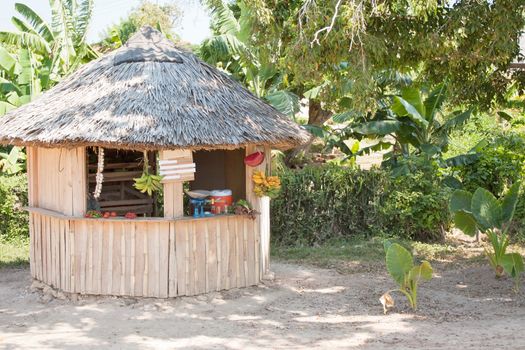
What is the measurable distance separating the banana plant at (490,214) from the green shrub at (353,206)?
10.3 feet

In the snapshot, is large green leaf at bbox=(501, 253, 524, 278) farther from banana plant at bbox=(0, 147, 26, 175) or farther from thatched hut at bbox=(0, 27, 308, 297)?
banana plant at bbox=(0, 147, 26, 175)

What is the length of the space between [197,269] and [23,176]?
6.34 metres

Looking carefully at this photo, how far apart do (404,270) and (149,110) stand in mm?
3749

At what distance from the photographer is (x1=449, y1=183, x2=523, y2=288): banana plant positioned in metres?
9.84

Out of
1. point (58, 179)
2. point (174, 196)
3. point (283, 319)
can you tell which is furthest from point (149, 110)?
point (283, 319)

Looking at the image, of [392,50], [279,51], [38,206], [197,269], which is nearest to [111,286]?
[197,269]

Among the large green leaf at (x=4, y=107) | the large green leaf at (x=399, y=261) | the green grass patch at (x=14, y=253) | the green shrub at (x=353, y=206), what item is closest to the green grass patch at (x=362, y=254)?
the green shrub at (x=353, y=206)

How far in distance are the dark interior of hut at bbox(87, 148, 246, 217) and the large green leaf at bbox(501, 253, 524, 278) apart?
4.02 metres

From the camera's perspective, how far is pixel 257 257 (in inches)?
412

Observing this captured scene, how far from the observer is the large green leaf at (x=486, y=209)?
1007cm

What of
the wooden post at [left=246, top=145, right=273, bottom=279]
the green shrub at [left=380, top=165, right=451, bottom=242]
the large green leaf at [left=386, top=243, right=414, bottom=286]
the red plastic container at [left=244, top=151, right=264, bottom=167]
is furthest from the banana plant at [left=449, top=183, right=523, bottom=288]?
the green shrub at [left=380, top=165, right=451, bottom=242]

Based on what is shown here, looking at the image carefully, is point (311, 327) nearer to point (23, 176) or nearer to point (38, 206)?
point (38, 206)

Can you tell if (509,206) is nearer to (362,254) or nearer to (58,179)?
(362,254)

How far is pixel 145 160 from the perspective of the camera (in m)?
9.62
